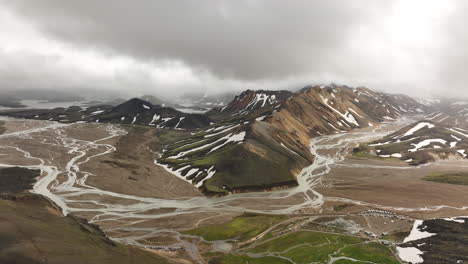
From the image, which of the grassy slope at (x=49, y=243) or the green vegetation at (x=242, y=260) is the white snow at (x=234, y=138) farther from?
the grassy slope at (x=49, y=243)

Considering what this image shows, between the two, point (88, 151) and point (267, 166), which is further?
point (88, 151)

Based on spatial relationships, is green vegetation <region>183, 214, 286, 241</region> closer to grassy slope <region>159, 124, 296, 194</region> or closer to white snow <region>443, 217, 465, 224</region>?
grassy slope <region>159, 124, 296, 194</region>

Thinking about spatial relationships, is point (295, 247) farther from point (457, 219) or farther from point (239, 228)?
point (457, 219)

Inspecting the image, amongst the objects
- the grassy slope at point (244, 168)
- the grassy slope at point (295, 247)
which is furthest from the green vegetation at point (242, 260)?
the grassy slope at point (244, 168)

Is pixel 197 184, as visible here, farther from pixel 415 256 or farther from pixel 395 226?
pixel 415 256

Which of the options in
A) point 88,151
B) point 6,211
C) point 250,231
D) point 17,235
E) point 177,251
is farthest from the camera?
point 88,151

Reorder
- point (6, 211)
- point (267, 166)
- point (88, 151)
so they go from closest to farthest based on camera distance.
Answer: point (6, 211)
point (267, 166)
point (88, 151)

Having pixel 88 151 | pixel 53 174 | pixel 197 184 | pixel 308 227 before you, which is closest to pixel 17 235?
pixel 308 227
